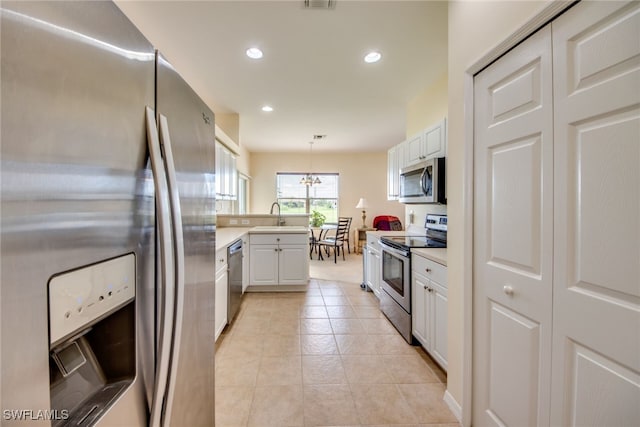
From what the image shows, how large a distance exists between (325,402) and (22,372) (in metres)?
1.74

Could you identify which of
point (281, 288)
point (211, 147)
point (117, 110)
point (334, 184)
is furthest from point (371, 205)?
point (117, 110)

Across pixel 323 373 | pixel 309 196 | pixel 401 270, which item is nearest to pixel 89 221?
pixel 323 373

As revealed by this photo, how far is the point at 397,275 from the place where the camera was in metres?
2.64

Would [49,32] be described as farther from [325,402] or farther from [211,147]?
[325,402]

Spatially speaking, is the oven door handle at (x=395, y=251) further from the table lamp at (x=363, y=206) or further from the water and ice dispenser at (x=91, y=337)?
the table lamp at (x=363, y=206)

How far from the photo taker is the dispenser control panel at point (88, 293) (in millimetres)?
411

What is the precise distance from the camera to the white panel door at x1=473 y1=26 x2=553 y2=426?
1094mm

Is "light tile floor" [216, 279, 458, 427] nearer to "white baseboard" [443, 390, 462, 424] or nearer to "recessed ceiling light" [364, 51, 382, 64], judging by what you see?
"white baseboard" [443, 390, 462, 424]

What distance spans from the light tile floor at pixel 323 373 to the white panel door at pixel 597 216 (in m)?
0.90

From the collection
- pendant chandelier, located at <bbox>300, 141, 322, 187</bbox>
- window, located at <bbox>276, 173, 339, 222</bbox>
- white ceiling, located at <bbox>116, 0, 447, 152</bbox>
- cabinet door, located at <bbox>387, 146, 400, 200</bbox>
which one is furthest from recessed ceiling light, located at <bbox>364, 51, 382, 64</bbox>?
window, located at <bbox>276, 173, 339, 222</bbox>

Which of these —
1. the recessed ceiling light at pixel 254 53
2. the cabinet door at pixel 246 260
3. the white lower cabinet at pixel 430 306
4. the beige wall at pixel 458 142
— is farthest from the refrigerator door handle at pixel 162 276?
the cabinet door at pixel 246 260

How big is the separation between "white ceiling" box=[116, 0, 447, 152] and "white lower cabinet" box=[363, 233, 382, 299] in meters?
1.93

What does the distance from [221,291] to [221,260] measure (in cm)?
28

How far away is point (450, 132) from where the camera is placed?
1662 mm
